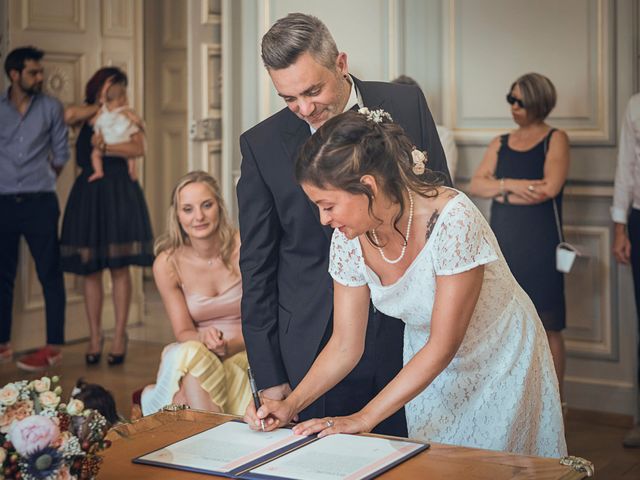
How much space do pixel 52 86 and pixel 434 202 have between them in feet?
15.7

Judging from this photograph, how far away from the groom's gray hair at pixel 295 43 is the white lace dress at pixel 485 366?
409 mm

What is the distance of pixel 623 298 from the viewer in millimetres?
5125

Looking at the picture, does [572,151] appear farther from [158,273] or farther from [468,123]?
[158,273]

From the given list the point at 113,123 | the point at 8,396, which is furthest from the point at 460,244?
the point at 113,123

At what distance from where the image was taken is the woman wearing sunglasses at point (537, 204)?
192 inches

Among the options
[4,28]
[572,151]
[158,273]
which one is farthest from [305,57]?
[4,28]

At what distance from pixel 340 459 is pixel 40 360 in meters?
4.38

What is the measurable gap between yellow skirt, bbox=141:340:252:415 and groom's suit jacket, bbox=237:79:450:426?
1059 millimetres

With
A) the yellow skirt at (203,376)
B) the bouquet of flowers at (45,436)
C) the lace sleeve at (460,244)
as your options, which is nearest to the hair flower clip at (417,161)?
the lace sleeve at (460,244)

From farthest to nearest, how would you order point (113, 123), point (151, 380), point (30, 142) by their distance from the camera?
point (113, 123) < point (30, 142) < point (151, 380)

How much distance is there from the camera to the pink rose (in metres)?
1.86

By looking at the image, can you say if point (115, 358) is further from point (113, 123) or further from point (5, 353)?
point (113, 123)

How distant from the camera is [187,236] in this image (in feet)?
13.8

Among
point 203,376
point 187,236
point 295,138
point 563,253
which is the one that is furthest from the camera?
point 563,253
